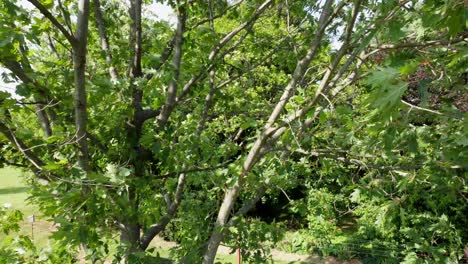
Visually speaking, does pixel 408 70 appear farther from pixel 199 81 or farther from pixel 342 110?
pixel 199 81

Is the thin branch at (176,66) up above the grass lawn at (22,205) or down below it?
above

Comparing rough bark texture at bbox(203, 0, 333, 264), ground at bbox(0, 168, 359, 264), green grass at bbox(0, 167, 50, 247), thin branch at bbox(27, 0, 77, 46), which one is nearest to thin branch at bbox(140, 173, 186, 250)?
ground at bbox(0, 168, 359, 264)

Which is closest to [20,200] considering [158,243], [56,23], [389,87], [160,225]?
[158,243]

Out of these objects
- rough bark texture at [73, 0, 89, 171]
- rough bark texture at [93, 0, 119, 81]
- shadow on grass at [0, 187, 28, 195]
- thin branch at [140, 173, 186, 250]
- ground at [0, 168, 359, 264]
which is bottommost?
ground at [0, 168, 359, 264]

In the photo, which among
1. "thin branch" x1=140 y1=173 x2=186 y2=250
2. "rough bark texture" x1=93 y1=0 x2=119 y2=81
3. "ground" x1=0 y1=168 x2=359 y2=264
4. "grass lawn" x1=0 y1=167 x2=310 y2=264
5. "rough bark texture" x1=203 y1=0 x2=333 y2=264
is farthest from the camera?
"grass lawn" x1=0 y1=167 x2=310 y2=264

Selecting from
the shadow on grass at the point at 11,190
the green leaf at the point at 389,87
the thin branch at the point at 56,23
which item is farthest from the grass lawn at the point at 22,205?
the green leaf at the point at 389,87

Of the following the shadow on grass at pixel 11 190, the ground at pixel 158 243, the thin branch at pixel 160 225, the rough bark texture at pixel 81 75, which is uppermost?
the rough bark texture at pixel 81 75

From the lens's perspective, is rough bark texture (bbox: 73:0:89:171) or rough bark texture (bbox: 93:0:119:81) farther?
rough bark texture (bbox: 93:0:119:81)

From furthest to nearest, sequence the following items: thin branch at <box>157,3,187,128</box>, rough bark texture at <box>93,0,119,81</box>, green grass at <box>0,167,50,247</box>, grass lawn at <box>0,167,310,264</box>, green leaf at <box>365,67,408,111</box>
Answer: green grass at <box>0,167,50,247</box>, grass lawn at <box>0,167,310,264</box>, rough bark texture at <box>93,0,119,81</box>, thin branch at <box>157,3,187,128</box>, green leaf at <box>365,67,408,111</box>

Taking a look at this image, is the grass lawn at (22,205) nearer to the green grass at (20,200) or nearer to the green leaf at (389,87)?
the green grass at (20,200)

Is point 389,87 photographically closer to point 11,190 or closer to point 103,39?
point 103,39

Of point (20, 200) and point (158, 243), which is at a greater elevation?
point (20, 200)

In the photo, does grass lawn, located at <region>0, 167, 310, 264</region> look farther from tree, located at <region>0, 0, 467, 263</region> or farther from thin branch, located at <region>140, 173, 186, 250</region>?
tree, located at <region>0, 0, 467, 263</region>

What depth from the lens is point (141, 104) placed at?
334 centimetres
